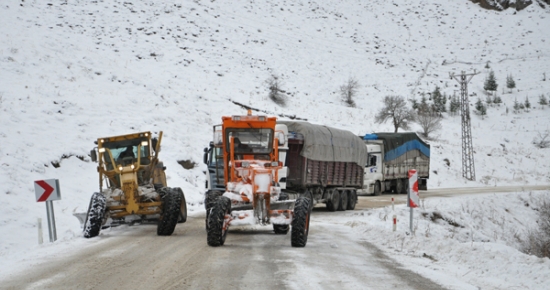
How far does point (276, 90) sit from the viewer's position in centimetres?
5453

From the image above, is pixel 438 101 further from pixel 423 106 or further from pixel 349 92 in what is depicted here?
pixel 349 92

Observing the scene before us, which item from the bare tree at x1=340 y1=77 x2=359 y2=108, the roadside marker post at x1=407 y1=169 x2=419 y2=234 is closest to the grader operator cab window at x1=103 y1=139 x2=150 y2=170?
the roadside marker post at x1=407 y1=169 x2=419 y2=234

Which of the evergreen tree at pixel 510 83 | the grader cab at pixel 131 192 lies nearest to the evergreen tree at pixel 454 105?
the evergreen tree at pixel 510 83

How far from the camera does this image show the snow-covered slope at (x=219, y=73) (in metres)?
27.0

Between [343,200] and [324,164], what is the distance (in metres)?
3.04

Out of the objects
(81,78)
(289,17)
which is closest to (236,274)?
(81,78)

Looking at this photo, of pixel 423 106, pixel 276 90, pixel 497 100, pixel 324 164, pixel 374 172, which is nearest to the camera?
pixel 324 164

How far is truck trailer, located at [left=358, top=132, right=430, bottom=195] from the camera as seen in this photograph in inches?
1442

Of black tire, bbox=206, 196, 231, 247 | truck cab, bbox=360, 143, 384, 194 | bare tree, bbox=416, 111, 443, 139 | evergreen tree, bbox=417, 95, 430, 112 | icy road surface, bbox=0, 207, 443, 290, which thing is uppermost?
evergreen tree, bbox=417, 95, 430, 112

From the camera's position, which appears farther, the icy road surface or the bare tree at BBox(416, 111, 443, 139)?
the bare tree at BBox(416, 111, 443, 139)

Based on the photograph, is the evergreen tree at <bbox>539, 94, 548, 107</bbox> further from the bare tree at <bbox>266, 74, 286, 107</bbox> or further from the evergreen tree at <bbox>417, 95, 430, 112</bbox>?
the bare tree at <bbox>266, 74, 286, 107</bbox>

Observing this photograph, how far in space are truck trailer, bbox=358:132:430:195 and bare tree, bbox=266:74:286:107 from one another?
562 inches

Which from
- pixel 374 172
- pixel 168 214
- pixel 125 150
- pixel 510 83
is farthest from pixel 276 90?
pixel 168 214

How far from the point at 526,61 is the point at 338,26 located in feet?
86.5
